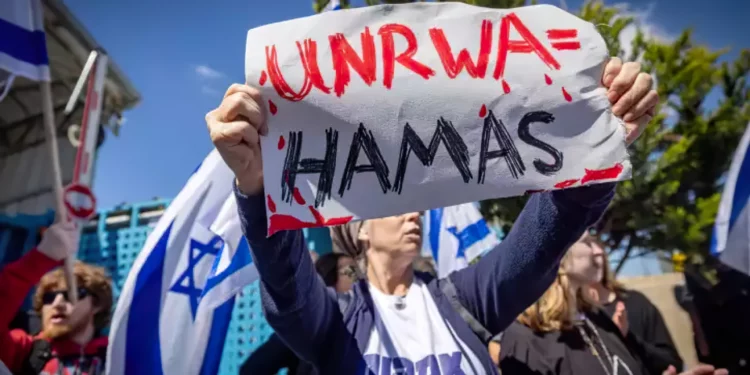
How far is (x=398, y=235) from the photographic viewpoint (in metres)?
1.46

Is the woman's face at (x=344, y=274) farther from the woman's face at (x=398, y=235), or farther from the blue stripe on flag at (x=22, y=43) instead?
the blue stripe on flag at (x=22, y=43)

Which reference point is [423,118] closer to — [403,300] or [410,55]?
[410,55]

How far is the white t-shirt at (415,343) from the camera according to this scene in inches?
44.2

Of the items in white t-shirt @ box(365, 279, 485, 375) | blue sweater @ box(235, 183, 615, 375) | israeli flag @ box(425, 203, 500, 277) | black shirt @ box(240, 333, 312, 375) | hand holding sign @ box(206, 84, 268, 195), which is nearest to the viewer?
hand holding sign @ box(206, 84, 268, 195)

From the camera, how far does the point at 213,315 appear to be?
1.81 metres

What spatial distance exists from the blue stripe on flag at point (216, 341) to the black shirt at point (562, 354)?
3.37ft


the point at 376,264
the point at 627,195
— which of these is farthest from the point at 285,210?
the point at 627,195

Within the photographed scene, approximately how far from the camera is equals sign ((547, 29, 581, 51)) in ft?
3.25

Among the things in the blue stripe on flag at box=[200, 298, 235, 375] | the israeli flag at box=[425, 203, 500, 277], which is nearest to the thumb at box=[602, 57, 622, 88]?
the blue stripe on flag at box=[200, 298, 235, 375]

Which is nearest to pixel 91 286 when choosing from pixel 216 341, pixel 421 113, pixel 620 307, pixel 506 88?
pixel 216 341

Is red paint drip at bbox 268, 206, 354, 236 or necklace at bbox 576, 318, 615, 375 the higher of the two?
red paint drip at bbox 268, 206, 354, 236

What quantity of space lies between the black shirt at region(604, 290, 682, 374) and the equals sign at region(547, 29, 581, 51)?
137 centimetres

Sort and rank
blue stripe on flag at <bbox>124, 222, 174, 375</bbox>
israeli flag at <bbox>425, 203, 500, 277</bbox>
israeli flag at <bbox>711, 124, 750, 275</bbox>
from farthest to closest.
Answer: israeli flag at <bbox>425, 203, 500, 277</bbox> → israeli flag at <bbox>711, 124, 750, 275</bbox> → blue stripe on flag at <bbox>124, 222, 174, 375</bbox>

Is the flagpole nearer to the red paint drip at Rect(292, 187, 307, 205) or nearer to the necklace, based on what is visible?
the red paint drip at Rect(292, 187, 307, 205)
